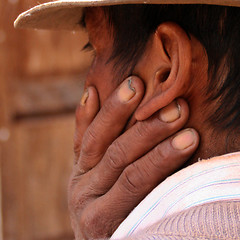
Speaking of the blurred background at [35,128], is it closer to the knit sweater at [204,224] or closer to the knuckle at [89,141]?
the knuckle at [89,141]

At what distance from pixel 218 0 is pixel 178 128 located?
30 cm

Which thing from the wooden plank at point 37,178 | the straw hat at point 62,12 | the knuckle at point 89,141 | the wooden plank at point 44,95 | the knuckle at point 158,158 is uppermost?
the straw hat at point 62,12

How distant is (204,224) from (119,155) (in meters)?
0.39

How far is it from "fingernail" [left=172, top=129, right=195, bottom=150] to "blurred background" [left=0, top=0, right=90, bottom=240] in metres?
2.28

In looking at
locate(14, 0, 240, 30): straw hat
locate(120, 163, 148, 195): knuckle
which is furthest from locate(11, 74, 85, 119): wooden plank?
locate(120, 163, 148, 195): knuckle

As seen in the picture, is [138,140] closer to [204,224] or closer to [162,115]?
[162,115]

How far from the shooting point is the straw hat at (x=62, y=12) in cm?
95

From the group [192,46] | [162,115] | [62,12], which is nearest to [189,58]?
[192,46]

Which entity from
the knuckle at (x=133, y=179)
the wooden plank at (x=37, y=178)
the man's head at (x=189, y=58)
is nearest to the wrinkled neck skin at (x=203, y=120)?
the man's head at (x=189, y=58)

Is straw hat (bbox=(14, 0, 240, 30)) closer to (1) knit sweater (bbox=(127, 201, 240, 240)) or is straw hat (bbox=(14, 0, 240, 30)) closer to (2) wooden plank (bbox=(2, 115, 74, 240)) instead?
(1) knit sweater (bbox=(127, 201, 240, 240))

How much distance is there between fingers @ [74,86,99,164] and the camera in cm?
129

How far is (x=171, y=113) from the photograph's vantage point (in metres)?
1.10

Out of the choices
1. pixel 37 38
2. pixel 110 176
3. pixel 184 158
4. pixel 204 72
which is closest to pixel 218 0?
pixel 204 72

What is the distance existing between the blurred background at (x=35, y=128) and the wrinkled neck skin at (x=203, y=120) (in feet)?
7.40
